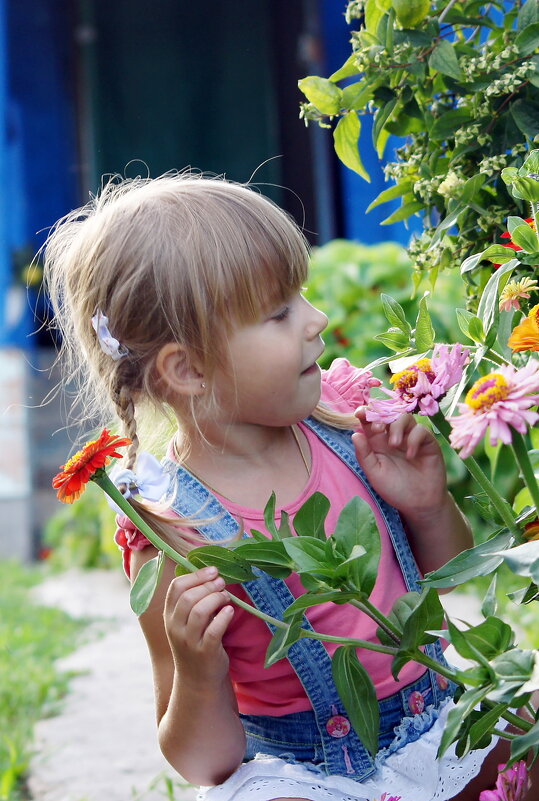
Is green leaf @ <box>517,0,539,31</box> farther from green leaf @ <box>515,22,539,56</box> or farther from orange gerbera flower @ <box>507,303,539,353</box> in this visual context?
orange gerbera flower @ <box>507,303,539,353</box>

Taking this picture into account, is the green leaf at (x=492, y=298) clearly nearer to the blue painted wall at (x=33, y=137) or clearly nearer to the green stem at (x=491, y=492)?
the green stem at (x=491, y=492)

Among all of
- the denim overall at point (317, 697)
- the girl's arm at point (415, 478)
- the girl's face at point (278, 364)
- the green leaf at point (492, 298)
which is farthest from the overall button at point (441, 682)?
the green leaf at point (492, 298)

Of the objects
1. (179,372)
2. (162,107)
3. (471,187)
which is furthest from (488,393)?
(162,107)

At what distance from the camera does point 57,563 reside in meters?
4.47

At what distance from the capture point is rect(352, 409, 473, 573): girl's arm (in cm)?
126

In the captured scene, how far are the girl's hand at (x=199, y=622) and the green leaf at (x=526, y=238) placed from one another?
407mm

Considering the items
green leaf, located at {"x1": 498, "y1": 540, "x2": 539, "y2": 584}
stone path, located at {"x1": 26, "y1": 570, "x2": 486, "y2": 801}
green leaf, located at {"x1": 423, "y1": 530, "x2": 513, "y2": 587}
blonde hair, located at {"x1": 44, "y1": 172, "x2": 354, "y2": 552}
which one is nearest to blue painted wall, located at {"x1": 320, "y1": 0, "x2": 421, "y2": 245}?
stone path, located at {"x1": 26, "y1": 570, "x2": 486, "y2": 801}

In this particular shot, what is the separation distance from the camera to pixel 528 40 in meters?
1.07

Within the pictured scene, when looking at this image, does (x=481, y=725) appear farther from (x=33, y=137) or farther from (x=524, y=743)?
(x=33, y=137)

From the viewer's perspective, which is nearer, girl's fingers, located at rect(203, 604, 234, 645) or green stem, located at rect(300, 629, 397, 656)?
green stem, located at rect(300, 629, 397, 656)

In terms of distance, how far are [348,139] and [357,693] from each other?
2.01ft

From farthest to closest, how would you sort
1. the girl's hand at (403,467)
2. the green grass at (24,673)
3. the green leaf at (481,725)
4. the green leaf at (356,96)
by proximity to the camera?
the green grass at (24,673)
the girl's hand at (403,467)
the green leaf at (356,96)
the green leaf at (481,725)

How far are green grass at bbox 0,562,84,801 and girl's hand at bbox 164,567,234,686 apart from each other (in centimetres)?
83

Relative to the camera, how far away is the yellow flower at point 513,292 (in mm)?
975
